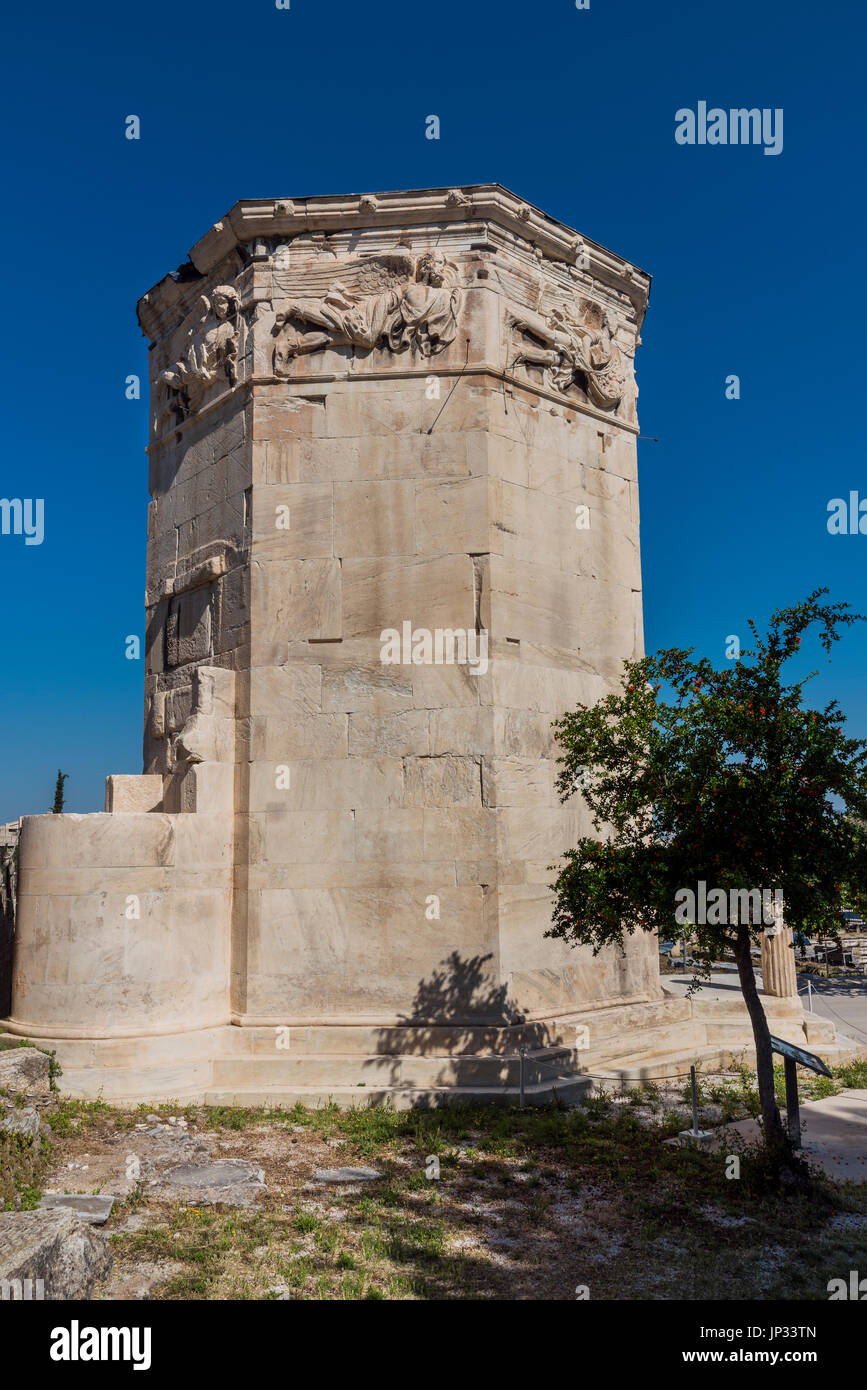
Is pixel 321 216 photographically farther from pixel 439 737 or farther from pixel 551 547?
pixel 439 737

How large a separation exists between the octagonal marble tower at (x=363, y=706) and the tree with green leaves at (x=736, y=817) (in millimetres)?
2732

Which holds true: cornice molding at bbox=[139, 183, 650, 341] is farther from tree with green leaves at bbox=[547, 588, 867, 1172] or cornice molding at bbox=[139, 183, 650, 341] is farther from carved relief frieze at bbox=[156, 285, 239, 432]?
tree with green leaves at bbox=[547, 588, 867, 1172]

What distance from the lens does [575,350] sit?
12781mm

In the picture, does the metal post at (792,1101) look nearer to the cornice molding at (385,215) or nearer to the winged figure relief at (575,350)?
the winged figure relief at (575,350)

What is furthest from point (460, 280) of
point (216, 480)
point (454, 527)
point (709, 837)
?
point (709, 837)

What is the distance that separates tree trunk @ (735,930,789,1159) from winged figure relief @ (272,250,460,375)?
779cm

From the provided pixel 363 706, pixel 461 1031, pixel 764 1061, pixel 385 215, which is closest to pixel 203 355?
pixel 385 215

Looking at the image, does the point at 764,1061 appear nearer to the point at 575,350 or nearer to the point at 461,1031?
the point at 461,1031

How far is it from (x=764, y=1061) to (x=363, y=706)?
5.66m

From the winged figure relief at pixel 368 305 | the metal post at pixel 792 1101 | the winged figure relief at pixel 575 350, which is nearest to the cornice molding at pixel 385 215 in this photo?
the winged figure relief at pixel 368 305

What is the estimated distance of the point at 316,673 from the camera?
37.6ft

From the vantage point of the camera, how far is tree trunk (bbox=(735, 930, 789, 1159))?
766cm

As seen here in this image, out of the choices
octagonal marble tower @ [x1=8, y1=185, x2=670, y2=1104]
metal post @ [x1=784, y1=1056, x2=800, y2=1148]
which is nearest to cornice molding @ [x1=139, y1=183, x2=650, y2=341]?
octagonal marble tower @ [x1=8, y1=185, x2=670, y2=1104]

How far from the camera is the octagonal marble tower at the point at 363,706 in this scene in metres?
10.6
